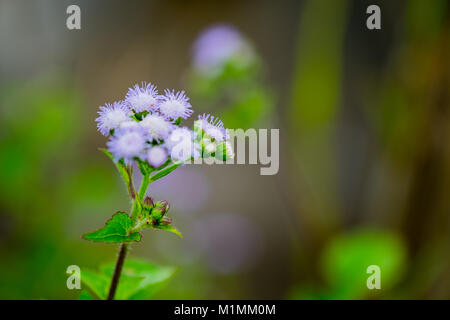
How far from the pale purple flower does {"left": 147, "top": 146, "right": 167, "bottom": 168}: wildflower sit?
110 centimetres

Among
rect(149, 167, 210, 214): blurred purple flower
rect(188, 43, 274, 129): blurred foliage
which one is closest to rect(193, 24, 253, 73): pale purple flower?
rect(188, 43, 274, 129): blurred foliage

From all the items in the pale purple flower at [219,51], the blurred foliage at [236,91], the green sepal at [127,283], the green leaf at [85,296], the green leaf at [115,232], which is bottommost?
the green leaf at [85,296]

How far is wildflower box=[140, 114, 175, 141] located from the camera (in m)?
0.74

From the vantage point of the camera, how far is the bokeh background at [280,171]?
1.75m

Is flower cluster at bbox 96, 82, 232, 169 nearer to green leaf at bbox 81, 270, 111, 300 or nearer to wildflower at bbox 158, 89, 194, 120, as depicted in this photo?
wildflower at bbox 158, 89, 194, 120

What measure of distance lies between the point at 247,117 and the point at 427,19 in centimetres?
94

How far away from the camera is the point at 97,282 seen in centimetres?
90

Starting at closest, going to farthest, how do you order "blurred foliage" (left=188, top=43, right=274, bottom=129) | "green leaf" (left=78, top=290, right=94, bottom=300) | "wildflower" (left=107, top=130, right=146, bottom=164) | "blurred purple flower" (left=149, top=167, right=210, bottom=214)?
1. "wildflower" (left=107, top=130, right=146, bottom=164)
2. "green leaf" (left=78, top=290, right=94, bottom=300)
3. "blurred foliage" (left=188, top=43, right=274, bottom=129)
4. "blurred purple flower" (left=149, top=167, right=210, bottom=214)

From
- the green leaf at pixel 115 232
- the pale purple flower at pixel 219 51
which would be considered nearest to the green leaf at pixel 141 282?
the green leaf at pixel 115 232

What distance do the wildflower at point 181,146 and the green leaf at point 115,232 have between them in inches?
5.1

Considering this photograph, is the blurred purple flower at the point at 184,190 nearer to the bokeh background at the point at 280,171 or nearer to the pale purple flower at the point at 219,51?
the bokeh background at the point at 280,171

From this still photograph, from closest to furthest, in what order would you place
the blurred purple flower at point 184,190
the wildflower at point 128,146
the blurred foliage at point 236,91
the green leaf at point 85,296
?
the wildflower at point 128,146 < the green leaf at point 85,296 < the blurred foliage at point 236,91 < the blurred purple flower at point 184,190

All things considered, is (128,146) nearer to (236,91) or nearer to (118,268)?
(118,268)
